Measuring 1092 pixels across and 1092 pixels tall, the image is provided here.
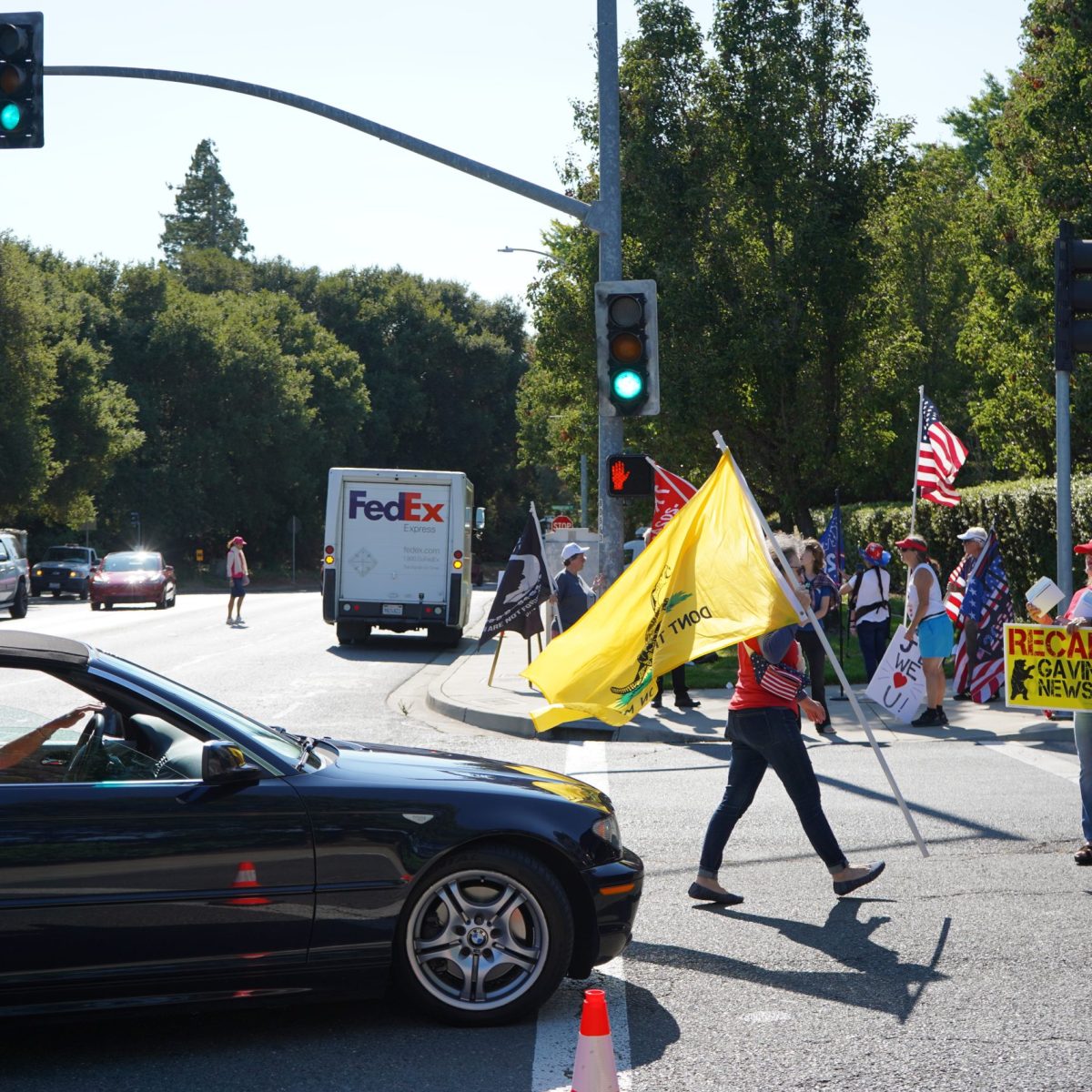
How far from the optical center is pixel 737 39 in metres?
29.7

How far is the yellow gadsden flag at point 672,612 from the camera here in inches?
269

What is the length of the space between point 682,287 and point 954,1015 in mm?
24772

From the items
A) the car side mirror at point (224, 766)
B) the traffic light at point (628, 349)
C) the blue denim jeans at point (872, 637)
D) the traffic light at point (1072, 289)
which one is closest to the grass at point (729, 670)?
the blue denim jeans at point (872, 637)

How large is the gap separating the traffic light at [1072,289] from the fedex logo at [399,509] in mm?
15678

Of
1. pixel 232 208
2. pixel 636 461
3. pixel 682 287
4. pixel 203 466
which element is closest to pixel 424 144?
pixel 636 461

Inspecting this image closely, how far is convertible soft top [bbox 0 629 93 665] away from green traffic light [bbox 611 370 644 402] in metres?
7.94

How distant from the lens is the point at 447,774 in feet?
17.9

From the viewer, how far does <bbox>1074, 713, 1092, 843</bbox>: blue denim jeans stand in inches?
302

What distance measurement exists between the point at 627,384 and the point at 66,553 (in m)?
42.0

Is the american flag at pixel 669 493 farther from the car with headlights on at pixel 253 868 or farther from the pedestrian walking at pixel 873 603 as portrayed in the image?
the car with headlights on at pixel 253 868

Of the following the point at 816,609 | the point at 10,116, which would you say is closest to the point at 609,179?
the point at 816,609

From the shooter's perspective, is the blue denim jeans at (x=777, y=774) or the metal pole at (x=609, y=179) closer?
the blue denim jeans at (x=777, y=774)

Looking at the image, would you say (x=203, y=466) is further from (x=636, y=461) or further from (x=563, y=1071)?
(x=563, y=1071)

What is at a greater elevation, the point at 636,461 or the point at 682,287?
the point at 682,287
